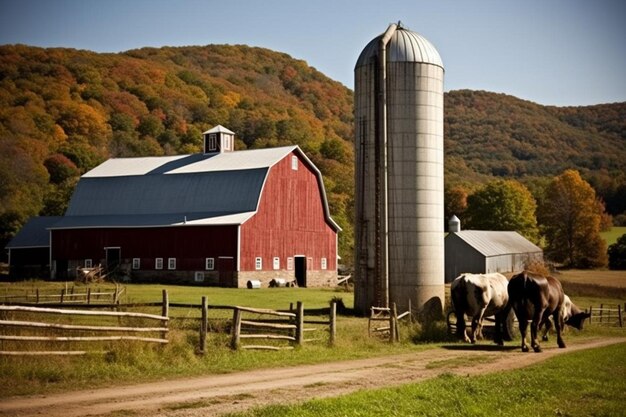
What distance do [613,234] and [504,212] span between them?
33329 mm

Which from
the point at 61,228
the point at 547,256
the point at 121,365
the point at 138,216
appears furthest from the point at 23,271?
the point at 547,256

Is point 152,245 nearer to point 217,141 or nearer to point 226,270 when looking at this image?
point 226,270

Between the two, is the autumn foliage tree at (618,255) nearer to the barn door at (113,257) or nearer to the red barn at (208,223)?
the red barn at (208,223)

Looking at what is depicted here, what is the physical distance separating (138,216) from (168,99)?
310 ft

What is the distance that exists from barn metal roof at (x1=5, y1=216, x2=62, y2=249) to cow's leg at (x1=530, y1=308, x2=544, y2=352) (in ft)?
140

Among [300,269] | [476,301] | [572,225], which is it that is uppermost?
[572,225]

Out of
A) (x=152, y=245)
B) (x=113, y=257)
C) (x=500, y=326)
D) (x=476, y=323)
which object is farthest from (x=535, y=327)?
(x=113, y=257)

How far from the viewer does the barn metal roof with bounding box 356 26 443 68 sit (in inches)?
1272

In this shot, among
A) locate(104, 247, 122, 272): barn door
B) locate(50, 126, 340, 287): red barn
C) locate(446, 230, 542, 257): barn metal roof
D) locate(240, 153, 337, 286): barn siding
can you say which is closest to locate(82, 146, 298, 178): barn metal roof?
locate(50, 126, 340, 287): red barn

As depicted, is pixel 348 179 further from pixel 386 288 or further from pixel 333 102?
pixel 333 102

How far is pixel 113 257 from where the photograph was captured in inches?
2103

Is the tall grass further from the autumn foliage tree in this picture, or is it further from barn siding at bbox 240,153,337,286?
the autumn foliage tree

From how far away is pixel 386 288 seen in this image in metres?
31.1

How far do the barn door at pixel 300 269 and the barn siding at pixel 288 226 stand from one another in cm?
35
